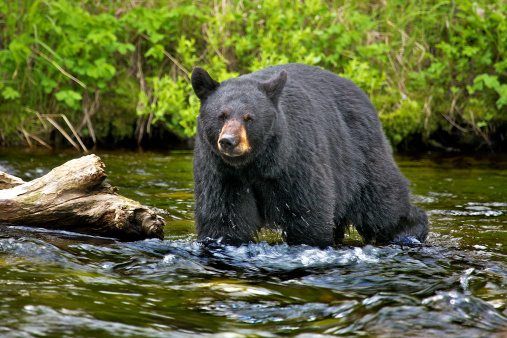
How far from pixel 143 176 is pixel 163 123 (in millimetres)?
2571

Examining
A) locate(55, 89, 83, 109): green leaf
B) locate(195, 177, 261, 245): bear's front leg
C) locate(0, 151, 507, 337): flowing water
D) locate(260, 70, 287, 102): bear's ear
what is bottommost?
locate(0, 151, 507, 337): flowing water

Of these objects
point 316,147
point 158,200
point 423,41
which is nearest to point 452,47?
point 423,41

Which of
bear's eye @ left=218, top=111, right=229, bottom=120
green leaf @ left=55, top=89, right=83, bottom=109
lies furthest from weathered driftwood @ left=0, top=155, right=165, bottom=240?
green leaf @ left=55, top=89, right=83, bottom=109

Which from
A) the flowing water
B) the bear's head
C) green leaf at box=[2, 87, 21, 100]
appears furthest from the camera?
green leaf at box=[2, 87, 21, 100]

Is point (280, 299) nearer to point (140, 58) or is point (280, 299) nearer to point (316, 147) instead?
point (316, 147)

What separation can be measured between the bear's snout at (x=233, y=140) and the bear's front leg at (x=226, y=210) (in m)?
0.43

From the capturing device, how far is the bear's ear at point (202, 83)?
5.70 metres

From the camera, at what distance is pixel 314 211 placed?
19.5 ft

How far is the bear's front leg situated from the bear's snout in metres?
0.43

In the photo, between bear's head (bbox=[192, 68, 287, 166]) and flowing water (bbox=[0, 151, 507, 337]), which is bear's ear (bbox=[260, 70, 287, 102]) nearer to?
bear's head (bbox=[192, 68, 287, 166])

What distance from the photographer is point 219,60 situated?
38.6 feet

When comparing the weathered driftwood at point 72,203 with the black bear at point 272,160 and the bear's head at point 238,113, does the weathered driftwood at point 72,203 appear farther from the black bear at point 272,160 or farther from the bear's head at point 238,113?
the bear's head at point 238,113

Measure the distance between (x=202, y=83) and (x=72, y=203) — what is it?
117cm

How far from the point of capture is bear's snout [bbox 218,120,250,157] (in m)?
5.31
